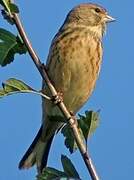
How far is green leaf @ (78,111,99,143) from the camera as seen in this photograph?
312cm

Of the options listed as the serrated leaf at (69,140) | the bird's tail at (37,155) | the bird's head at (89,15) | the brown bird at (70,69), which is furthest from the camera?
the bird's head at (89,15)

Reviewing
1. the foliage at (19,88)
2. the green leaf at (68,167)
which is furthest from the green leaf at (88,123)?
the green leaf at (68,167)

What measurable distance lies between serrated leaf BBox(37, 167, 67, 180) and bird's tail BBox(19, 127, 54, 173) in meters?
0.96

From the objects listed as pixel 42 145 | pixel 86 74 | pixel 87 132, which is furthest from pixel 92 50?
Answer: pixel 87 132

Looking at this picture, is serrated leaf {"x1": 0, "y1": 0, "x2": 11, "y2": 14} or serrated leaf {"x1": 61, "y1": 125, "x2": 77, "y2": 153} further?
serrated leaf {"x1": 61, "y1": 125, "x2": 77, "y2": 153}

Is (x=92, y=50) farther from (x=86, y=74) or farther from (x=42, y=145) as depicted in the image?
(x=42, y=145)

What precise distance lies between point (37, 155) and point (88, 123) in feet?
5.50

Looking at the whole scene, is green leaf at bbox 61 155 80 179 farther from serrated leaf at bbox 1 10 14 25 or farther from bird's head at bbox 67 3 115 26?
bird's head at bbox 67 3 115 26

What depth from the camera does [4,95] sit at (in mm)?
3053

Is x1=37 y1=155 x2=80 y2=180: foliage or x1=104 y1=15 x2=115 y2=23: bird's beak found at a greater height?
x1=104 y1=15 x2=115 y2=23: bird's beak

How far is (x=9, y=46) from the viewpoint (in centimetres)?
321

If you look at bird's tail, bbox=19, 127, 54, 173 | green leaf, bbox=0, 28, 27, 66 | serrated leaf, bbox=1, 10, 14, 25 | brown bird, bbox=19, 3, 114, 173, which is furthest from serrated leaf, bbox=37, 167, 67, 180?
brown bird, bbox=19, 3, 114, 173

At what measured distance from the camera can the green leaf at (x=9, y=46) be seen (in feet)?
10.3

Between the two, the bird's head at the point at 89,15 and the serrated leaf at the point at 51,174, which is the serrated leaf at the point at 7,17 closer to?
the serrated leaf at the point at 51,174
